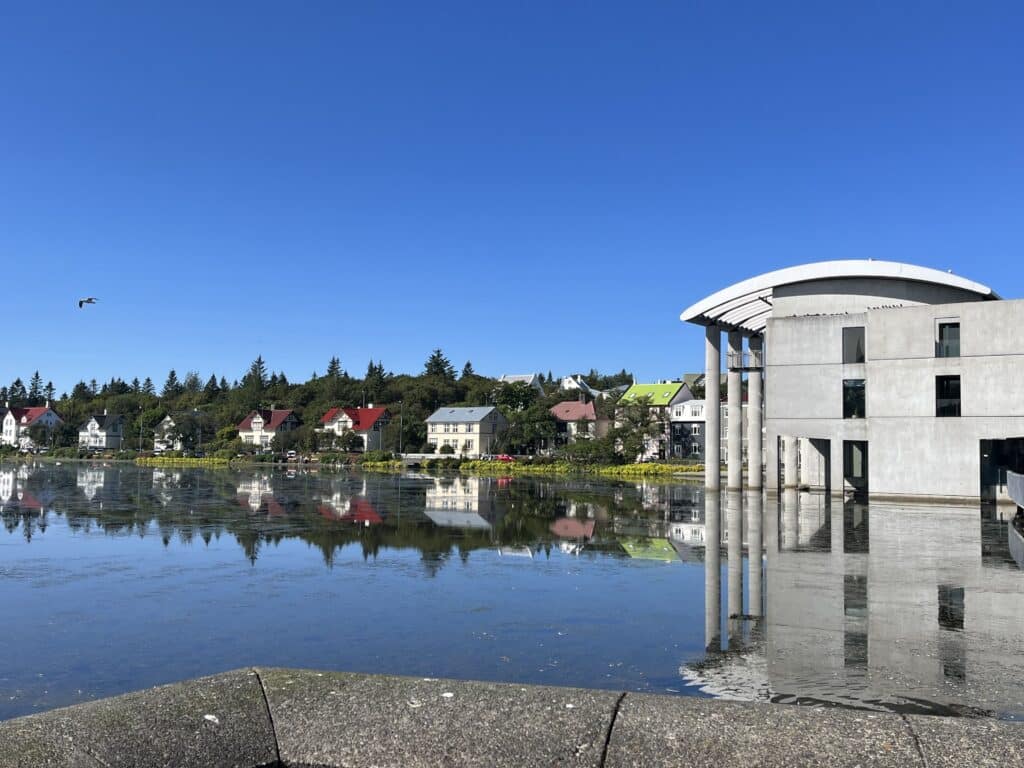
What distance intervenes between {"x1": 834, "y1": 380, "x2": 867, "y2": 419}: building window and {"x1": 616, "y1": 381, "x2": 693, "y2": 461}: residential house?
164 ft

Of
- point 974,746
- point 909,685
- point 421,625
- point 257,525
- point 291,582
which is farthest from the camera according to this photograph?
point 257,525

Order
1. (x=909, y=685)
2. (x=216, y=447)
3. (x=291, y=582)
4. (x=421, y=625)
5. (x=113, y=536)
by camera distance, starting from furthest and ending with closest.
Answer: (x=216, y=447)
(x=113, y=536)
(x=291, y=582)
(x=421, y=625)
(x=909, y=685)

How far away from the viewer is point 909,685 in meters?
7.74

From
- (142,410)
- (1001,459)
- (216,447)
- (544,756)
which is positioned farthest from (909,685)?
(142,410)

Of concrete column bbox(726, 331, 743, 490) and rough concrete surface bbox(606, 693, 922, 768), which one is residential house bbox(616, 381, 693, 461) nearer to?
concrete column bbox(726, 331, 743, 490)

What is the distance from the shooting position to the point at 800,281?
3788cm

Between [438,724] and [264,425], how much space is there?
133 metres

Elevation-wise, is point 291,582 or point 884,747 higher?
point 884,747

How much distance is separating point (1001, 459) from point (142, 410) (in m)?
145

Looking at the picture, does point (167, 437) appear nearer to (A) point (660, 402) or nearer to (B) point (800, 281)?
(A) point (660, 402)

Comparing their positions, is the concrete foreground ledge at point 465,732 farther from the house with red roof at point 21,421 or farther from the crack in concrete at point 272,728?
the house with red roof at point 21,421

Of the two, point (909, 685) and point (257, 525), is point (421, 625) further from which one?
point (257, 525)

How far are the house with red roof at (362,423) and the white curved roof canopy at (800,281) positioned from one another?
81.8 m

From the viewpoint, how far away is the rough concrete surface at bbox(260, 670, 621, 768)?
3.82m
